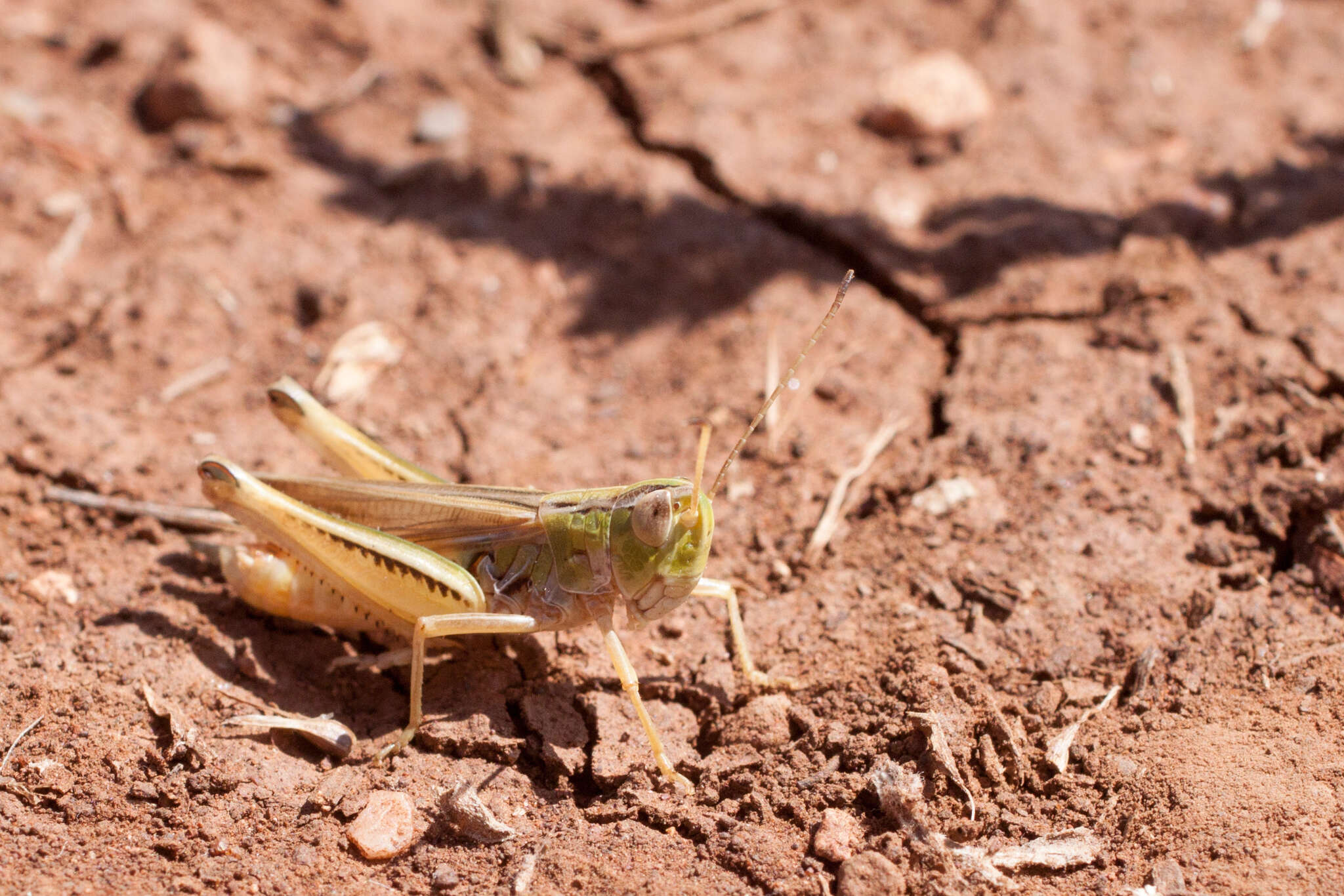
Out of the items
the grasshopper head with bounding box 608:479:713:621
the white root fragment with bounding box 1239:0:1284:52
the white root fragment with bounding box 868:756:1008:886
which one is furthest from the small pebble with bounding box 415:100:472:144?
the white root fragment with bounding box 1239:0:1284:52

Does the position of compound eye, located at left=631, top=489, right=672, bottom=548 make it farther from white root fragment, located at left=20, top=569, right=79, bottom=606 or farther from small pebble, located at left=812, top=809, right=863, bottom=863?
white root fragment, located at left=20, top=569, right=79, bottom=606

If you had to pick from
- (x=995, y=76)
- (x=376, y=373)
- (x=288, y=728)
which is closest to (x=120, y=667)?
(x=288, y=728)

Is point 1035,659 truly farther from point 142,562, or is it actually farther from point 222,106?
point 222,106

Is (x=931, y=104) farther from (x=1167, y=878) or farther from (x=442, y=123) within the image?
(x=1167, y=878)

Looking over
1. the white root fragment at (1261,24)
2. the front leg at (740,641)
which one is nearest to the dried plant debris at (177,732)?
the front leg at (740,641)

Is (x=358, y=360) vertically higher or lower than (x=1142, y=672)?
lower

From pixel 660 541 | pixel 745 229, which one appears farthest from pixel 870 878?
pixel 745 229

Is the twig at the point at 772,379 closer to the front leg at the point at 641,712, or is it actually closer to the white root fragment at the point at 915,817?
the front leg at the point at 641,712
